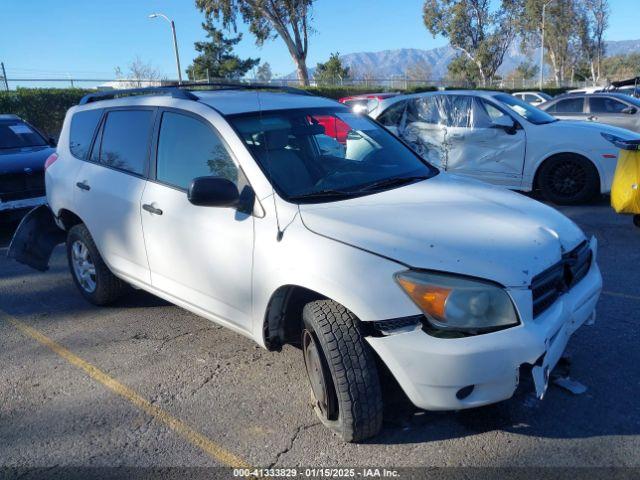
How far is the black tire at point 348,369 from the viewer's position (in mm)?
2701

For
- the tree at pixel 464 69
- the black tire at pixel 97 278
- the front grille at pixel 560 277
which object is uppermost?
the tree at pixel 464 69

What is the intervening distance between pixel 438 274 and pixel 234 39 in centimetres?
5211

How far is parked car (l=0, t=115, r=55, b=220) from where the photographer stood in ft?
25.1

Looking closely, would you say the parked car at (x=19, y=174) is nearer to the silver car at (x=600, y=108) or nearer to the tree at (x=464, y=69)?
the silver car at (x=600, y=108)

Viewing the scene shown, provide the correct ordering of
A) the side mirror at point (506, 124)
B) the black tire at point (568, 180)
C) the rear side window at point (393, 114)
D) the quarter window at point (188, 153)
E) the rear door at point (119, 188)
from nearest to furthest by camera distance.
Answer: the quarter window at point (188, 153) < the rear door at point (119, 188) < the black tire at point (568, 180) < the side mirror at point (506, 124) < the rear side window at point (393, 114)

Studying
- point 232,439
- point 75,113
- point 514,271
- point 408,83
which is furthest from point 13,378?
point 408,83

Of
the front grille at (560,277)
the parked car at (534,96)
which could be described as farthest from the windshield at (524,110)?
the parked car at (534,96)

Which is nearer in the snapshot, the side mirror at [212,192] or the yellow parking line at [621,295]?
the side mirror at [212,192]

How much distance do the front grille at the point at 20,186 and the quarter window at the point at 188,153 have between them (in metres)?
4.81

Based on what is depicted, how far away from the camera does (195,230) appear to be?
3498 millimetres

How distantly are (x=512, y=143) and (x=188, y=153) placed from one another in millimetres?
5981

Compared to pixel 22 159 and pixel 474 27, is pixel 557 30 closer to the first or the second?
pixel 474 27

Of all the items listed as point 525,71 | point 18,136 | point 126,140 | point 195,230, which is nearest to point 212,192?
point 195,230

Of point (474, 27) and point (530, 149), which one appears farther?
point (474, 27)
